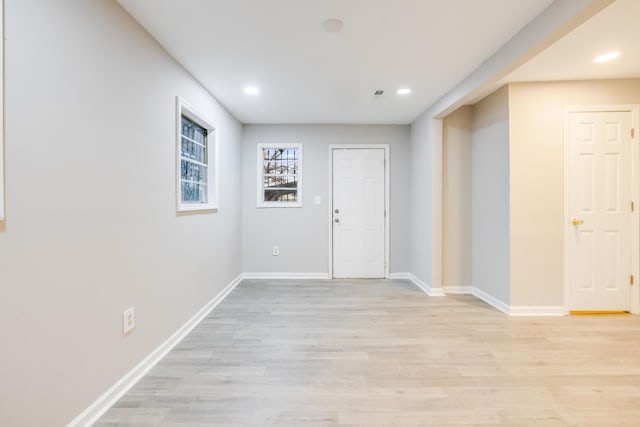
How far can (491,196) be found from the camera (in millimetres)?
3404

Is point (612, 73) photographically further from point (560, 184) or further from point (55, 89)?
point (55, 89)

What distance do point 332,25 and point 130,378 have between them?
101 inches

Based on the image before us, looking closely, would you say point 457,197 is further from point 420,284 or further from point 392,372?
point 392,372

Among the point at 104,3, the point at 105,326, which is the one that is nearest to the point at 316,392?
the point at 105,326

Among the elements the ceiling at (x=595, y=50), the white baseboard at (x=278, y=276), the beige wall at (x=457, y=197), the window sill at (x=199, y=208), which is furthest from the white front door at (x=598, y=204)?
the window sill at (x=199, y=208)

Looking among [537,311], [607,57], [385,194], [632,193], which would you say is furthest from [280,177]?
[632,193]

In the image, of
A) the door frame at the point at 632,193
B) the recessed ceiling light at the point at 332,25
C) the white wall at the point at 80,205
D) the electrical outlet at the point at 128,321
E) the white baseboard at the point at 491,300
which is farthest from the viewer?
the white baseboard at the point at 491,300

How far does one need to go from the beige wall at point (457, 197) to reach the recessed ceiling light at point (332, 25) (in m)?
2.30

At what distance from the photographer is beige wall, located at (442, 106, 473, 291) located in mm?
3830

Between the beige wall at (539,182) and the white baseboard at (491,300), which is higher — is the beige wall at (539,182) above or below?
above

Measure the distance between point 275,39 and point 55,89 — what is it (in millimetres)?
1365

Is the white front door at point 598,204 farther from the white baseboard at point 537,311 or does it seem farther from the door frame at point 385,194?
the door frame at point 385,194

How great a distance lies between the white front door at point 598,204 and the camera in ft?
9.82

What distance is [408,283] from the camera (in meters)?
4.34
